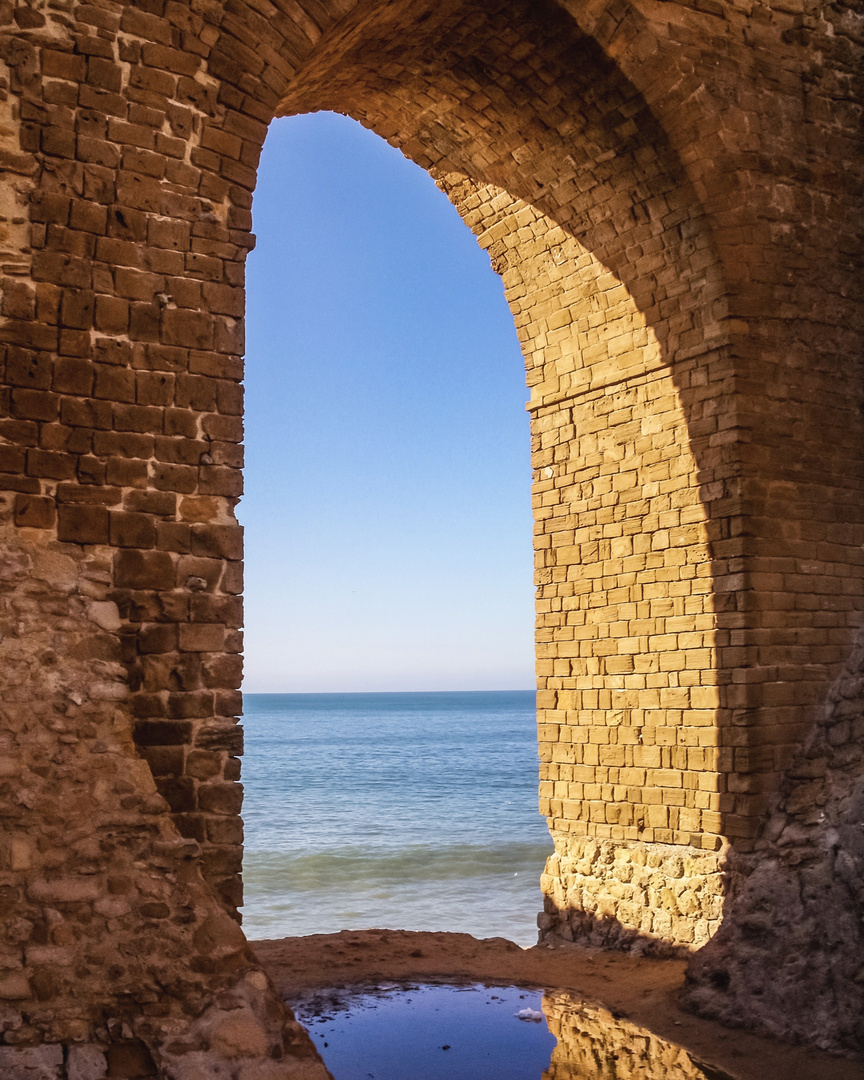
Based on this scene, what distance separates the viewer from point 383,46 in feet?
23.9

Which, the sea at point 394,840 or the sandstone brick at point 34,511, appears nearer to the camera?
the sandstone brick at point 34,511

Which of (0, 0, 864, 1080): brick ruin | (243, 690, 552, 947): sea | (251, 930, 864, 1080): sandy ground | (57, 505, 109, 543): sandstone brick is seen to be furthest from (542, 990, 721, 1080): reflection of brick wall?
(243, 690, 552, 947): sea

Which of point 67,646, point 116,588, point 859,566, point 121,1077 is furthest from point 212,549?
point 859,566

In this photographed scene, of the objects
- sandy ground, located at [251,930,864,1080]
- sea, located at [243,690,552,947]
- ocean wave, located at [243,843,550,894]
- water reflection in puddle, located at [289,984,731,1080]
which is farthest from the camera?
ocean wave, located at [243,843,550,894]

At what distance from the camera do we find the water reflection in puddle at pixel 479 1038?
5.63 metres

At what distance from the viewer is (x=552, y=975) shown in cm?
737

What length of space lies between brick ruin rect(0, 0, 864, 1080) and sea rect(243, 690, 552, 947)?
5362 millimetres

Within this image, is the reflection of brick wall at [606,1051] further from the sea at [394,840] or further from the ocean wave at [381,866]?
the ocean wave at [381,866]

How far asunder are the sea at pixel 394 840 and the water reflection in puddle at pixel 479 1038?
523 centimetres

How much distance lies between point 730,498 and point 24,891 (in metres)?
5.00

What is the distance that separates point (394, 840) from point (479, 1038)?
1747 cm

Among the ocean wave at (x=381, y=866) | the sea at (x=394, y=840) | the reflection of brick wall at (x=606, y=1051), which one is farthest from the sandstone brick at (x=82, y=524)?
the ocean wave at (x=381, y=866)

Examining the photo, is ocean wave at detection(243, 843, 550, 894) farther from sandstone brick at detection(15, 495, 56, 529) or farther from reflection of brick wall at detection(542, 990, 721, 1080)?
sandstone brick at detection(15, 495, 56, 529)

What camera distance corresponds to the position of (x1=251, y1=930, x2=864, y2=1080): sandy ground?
5828mm
